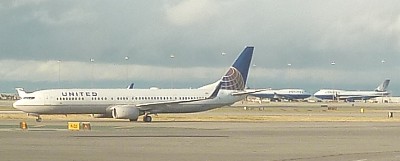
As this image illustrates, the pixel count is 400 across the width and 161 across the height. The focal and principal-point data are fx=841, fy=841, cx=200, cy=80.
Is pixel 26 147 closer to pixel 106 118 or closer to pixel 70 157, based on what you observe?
pixel 70 157

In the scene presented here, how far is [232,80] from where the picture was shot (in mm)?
69250

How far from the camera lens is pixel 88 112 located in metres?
64.6

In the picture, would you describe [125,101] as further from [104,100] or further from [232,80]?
[232,80]

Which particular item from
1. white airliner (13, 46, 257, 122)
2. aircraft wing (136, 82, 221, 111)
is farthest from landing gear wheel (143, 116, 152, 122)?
aircraft wing (136, 82, 221, 111)

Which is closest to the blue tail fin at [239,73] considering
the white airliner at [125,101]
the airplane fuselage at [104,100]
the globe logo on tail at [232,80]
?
the globe logo on tail at [232,80]

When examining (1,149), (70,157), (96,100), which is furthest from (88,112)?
(70,157)

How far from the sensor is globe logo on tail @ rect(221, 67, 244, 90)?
68625mm

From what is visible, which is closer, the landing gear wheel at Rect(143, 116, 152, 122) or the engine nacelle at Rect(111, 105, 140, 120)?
the engine nacelle at Rect(111, 105, 140, 120)

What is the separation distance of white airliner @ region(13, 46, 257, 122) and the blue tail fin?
562 mm

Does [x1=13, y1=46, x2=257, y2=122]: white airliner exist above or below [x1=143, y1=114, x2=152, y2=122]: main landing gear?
above

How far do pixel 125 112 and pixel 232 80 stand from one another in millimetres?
10794

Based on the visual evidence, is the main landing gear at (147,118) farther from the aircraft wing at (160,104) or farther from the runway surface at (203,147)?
the runway surface at (203,147)

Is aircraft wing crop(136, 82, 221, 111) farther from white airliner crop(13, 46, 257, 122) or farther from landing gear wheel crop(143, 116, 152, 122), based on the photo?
landing gear wheel crop(143, 116, 152, 122)

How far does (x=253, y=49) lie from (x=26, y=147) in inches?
1669
